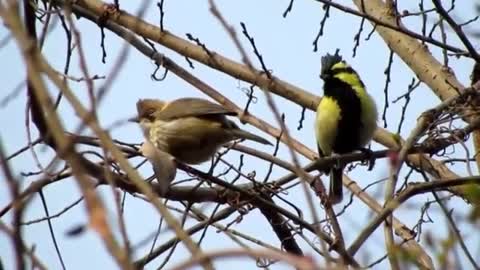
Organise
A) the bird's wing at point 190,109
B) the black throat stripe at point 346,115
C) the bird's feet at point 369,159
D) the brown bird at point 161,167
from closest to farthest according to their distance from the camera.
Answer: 1. the brown bird at point 161,167
2. the bird's feet at point 369,159
3. the bird's wing at point 190,109
4. the black throat stripe at point 346,115

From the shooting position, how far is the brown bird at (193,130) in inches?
153

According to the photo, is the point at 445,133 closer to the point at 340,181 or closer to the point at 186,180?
the point at 340,181

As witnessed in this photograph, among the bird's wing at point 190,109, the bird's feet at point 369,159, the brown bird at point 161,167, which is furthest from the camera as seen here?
the bird's wing at point 190,109

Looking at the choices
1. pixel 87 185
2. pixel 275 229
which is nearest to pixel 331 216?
pixel 275 229

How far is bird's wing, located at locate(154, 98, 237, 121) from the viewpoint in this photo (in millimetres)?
3973

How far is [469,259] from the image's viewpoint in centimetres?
156

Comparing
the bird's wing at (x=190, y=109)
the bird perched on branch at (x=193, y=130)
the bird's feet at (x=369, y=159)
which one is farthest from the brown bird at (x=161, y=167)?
the bird's feet at (x=369, y=159)

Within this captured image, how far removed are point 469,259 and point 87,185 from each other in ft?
2.77

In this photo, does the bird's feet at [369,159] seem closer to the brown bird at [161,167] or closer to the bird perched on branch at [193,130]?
the bird perched on branch at [193,130]

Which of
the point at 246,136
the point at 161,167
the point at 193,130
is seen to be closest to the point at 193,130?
the point at 193,130

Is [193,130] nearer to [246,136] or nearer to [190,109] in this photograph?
Result: [190,109]

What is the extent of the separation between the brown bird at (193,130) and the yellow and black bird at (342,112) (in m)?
0.68

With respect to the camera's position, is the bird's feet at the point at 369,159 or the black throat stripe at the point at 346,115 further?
the black throat stripe at the point at 346,115

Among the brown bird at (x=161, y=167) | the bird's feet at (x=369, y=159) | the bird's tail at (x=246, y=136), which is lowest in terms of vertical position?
the brown bird at (x=161, y=167)
